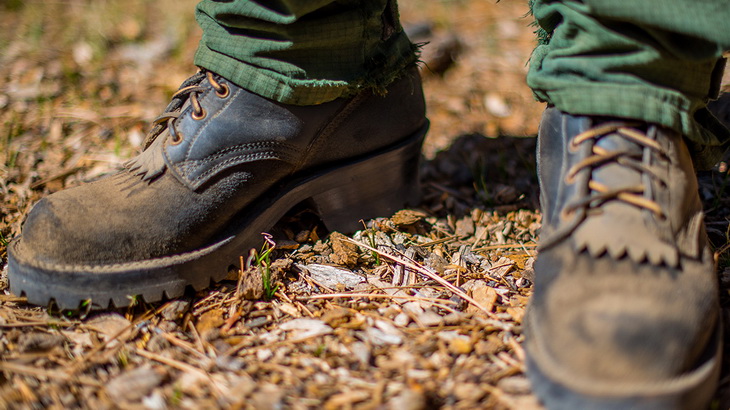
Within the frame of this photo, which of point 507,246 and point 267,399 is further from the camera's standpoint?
point 507,246

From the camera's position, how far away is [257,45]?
1407mm

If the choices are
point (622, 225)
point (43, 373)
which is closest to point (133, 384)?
point (43, 373)

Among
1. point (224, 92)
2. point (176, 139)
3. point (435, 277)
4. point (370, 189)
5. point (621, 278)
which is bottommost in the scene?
point (435, 277)

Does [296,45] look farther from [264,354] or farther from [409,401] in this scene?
[409,401]

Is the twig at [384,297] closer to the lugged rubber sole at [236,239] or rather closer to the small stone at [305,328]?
the small stone at [305,328]

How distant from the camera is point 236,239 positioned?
1546 millimetres

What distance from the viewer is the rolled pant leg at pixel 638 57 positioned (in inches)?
45.4

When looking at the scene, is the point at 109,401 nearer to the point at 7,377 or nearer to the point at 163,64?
the point at 7,377

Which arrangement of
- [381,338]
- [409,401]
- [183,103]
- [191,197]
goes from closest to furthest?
1. [409,401]
2. [381,338]
3. [191,197]
4. [183,103]

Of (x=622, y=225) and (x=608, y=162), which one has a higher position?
(x=608, y=162)

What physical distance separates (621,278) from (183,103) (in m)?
1.18

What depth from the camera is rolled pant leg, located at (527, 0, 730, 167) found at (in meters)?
1.15

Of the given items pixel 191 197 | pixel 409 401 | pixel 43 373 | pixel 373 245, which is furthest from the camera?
pixel 373 245

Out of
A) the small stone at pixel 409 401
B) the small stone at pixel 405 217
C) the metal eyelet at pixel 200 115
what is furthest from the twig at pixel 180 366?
the small stone at pixel 405 217
